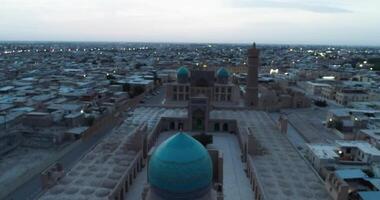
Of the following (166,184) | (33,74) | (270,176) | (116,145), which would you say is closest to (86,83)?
(33,74)

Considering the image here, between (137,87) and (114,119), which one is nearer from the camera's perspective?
(114,119)

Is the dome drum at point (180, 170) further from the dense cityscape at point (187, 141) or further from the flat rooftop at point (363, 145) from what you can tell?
the flat rooftop at point (363, 145)

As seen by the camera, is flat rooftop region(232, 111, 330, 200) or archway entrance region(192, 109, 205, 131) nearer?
flat rooftop region(232, 111, 330, 200)

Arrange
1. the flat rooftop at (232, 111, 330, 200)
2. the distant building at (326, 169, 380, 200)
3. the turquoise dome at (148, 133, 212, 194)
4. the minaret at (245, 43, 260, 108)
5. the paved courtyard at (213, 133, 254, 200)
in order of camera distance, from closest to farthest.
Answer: the turquoise dome at (148, 133, 212, 194)
the distant building at (326, 169, 380, 200)
the flat rooftop at (232, 111, 330, 200)
the paved courtyard at (213, 133, 254, 200)
the minaret at (245, 43, 260, 108)

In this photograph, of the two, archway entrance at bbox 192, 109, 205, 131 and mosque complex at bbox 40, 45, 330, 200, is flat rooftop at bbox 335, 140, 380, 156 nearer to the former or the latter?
mosque complex at bbox 40, 45, 330, 200

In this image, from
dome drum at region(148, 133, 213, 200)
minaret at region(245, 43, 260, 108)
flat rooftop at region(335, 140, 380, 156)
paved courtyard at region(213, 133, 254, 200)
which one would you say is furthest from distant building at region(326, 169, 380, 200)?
minaret at region(245, 43, 260, 108)

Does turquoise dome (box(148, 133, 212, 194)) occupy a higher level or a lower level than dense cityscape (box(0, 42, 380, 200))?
higher

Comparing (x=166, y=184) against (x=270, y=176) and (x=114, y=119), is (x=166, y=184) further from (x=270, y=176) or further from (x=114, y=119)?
(x=114, y=119)

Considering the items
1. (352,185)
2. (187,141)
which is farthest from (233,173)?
(187,141)
